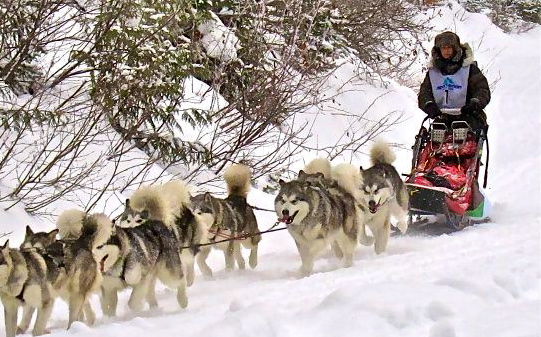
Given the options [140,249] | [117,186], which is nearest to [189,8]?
[117,186]

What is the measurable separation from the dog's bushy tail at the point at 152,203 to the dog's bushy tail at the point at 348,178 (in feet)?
5.93

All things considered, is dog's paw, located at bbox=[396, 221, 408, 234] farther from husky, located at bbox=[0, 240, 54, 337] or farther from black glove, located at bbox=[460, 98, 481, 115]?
husky, located at bbox=[0, 240, 54, 337]

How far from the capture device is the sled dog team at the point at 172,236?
4105 millimetres

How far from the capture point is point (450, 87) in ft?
24.3

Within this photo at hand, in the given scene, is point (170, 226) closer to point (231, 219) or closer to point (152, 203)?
point (152, 203)

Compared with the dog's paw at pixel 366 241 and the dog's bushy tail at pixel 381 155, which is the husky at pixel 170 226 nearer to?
the dog's paw at pixel 366 241

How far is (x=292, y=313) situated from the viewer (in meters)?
3.70

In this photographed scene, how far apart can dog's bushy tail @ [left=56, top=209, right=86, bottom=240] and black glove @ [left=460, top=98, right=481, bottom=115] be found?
165 inches

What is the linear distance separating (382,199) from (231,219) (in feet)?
4.37

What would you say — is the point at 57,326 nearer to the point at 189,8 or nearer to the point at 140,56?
the point at 140,56

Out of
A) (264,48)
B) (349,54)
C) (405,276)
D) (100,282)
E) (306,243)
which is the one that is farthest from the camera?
(349,54)

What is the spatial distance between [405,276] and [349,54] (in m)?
Answer: 7.56

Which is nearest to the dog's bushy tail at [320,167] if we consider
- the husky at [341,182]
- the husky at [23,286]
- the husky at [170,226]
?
the husky at [341,182]

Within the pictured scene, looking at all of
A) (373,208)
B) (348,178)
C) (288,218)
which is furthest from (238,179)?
(373,208)
